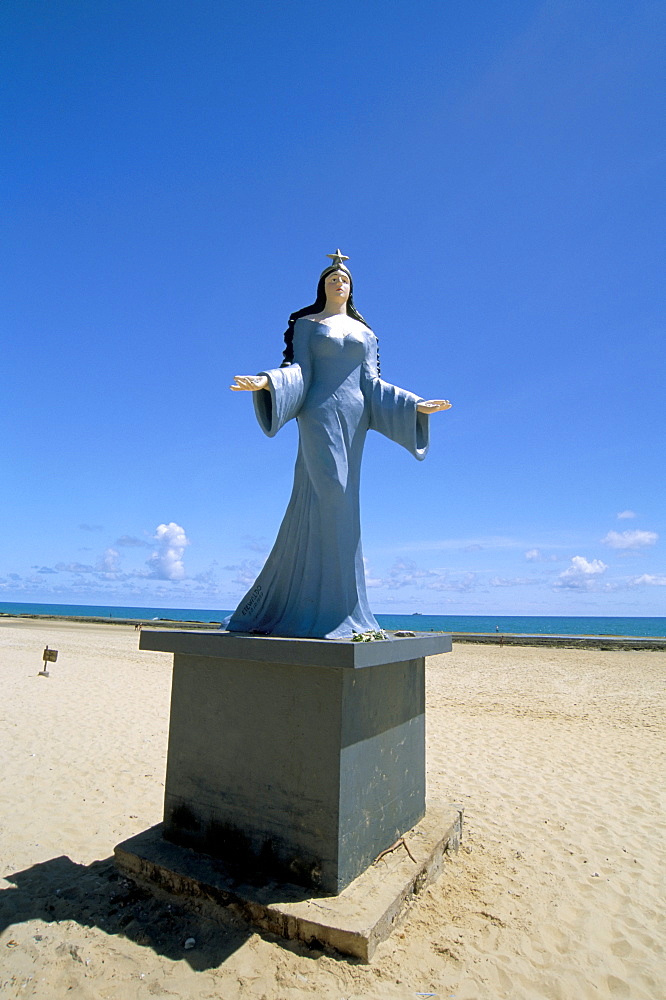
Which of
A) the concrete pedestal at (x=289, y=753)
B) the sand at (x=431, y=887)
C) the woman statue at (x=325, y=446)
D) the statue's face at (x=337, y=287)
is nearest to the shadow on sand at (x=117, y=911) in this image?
the sand at (x=431, y=887)

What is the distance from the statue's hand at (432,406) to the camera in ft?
14.1

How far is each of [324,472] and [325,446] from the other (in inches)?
7.4

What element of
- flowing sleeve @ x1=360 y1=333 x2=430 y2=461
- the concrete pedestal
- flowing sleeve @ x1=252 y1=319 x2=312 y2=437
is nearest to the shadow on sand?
the concrete pedestal

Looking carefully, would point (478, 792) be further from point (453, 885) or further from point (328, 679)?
point (328, 679)

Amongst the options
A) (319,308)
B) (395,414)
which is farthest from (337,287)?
(395,414)

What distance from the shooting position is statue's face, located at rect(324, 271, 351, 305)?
14.6ft

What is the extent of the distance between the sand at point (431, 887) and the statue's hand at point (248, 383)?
3.05 meters

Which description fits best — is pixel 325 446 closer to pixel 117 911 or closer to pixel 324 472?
pixel 324 472

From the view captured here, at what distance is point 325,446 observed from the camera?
13.2ft

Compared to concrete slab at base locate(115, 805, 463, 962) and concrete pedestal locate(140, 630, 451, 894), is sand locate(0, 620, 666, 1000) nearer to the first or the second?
concrete slab at base locate(115, 805, 463, 962)

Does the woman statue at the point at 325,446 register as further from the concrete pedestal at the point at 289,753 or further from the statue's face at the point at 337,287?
the concrete pedestal at the point at 289,753

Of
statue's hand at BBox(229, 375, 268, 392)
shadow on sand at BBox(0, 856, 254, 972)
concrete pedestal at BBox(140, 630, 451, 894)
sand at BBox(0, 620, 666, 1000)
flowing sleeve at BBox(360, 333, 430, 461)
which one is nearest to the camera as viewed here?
sand at BBox(0, 620, 666, 1000)

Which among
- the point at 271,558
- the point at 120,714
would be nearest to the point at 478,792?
the point at 271,558

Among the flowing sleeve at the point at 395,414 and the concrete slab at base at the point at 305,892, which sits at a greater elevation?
the flowing sleeve at the point at 395,414
